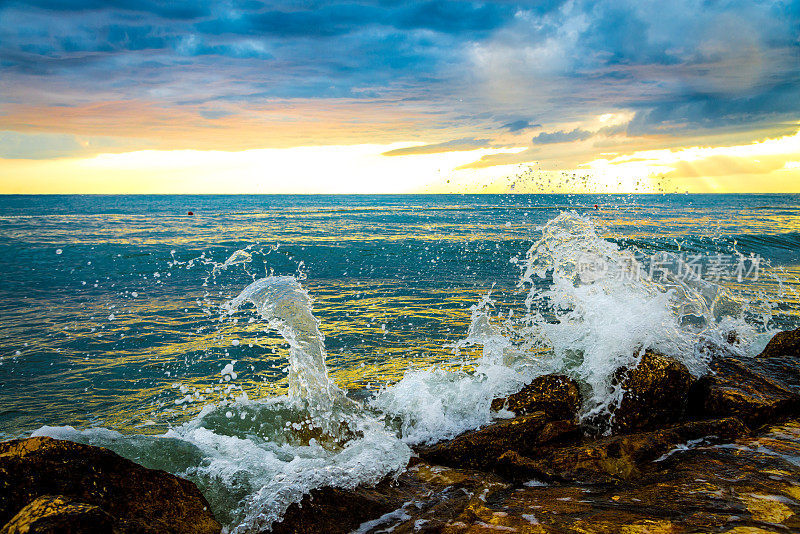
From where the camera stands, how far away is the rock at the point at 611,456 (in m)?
4.41

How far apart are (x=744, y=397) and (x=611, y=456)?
1953 millimetres

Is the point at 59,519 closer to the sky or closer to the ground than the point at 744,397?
closer to the sky

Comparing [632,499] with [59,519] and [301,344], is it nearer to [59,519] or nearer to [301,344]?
[59,519]

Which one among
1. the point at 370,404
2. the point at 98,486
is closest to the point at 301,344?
the point at 370,404

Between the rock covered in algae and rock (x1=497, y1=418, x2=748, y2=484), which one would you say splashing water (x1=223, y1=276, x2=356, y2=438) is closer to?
the rock covered in algae

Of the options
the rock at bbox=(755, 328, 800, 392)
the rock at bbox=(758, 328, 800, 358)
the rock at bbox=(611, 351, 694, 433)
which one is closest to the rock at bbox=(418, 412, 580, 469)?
the rock at bbox=(611, 351, 694, 433)

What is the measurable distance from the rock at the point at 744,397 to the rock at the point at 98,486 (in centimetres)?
528

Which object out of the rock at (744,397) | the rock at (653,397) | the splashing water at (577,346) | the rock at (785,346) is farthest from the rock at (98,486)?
the rock at (785,346)

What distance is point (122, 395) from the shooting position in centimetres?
738

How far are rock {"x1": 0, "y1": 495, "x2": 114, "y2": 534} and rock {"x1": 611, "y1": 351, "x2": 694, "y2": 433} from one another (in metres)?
5.01

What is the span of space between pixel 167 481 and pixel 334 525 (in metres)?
1.37

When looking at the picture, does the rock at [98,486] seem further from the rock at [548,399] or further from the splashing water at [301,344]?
the rock at [548,399]

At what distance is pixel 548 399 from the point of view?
575 cm

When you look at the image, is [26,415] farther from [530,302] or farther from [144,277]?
[144,277]
